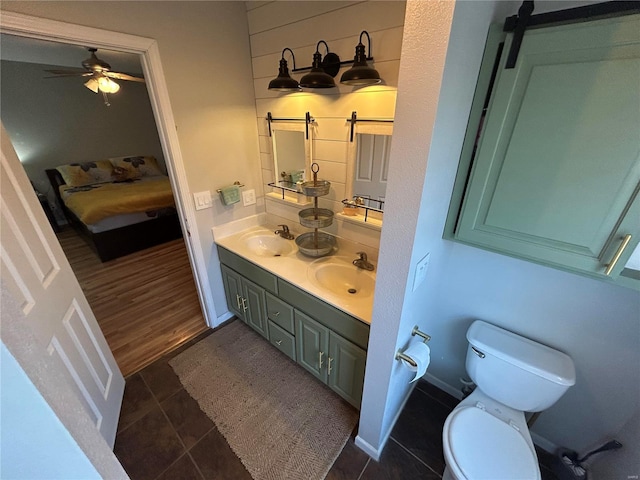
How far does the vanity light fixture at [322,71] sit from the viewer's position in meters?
1.33

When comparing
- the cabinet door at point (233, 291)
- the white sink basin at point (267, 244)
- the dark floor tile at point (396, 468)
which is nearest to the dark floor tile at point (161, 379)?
the cabinet door at point (233, 291)

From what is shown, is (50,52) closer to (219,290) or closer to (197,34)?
(197,34)

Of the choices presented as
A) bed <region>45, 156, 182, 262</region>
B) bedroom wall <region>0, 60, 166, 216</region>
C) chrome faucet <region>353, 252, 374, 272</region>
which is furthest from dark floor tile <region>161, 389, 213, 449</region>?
bedroom wall <region>0, 60, 166, 216</region>

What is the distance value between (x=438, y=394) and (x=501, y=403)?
1.50 feet

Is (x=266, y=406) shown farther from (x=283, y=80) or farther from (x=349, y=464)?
(x=283, y=80)

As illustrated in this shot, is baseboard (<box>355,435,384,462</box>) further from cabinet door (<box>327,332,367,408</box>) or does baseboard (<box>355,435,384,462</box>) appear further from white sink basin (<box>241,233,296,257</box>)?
white sink basin (<box>241,233,296,257</box>)

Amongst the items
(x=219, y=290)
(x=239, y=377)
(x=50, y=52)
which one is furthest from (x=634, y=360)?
(x=50, y=52)

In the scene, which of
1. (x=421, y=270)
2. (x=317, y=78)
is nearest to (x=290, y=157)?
(x=317, y=78)

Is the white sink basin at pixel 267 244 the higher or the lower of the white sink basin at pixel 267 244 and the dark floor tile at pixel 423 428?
the higher

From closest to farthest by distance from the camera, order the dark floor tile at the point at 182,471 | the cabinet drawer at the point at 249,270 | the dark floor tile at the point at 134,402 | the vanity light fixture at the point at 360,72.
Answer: the vanity light fixture at the point at 360,72 → the dark floor tile at the point at 182,471 → the dark floor tile at the point at 134,402 → the cabinet drawer at the point at 249,270

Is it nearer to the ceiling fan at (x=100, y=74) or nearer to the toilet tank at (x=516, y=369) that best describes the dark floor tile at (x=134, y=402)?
the toilet tank at (x=516, y=369)

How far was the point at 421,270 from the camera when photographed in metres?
1.01

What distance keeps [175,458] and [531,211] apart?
81.2 inches

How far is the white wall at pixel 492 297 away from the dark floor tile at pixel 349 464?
0.44 meters
